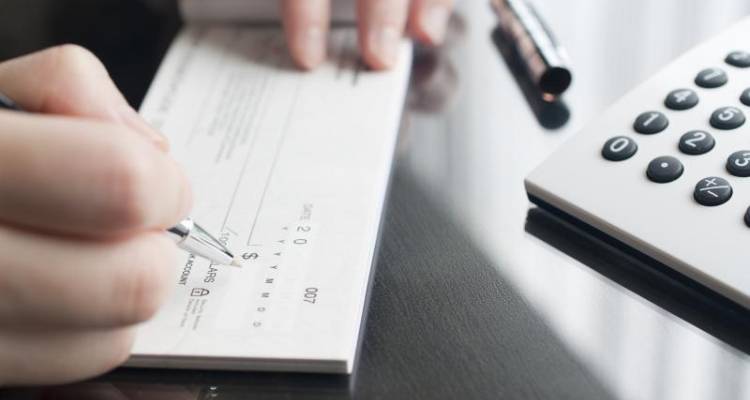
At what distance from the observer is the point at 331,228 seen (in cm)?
40

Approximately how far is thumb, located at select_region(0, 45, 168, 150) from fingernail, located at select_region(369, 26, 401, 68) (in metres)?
0.21

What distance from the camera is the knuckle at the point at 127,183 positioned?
0.27 meters

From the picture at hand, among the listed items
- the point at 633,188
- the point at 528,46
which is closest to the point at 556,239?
the point at 633,188

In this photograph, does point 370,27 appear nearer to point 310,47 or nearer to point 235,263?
point 310,47

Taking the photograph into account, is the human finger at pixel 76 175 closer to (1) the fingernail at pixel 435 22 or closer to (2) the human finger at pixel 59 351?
(2) the human finger at pixel 59 351

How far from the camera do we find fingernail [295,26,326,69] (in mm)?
526

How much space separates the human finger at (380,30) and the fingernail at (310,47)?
0.02m

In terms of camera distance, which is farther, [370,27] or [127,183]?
[370,27]

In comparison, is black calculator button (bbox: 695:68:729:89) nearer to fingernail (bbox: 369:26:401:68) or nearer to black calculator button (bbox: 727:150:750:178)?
black calculator button (bbox: 727:150:750:178)

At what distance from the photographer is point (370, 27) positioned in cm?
53

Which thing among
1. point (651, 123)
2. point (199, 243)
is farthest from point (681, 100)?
point (199, 243)

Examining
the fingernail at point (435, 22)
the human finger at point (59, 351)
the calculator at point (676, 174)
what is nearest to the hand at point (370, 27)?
the fingernail at point (435, 22)

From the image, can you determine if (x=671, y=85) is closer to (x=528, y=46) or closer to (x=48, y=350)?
(x=528, y=46)

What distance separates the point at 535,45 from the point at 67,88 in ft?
0.91
